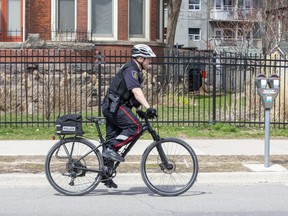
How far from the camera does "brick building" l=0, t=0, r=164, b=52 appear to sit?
67.5 feet

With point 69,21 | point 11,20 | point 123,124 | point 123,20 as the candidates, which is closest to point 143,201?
point 123,124

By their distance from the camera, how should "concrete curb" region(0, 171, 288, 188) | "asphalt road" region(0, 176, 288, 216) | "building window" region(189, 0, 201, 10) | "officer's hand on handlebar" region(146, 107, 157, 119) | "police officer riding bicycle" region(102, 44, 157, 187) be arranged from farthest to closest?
"building window" region(189, 0, 201, 10), "concrete curb" region(0, 171, 288, 188), "police officer riding bicycle" region(102, 44, 157, 187), "officer's hand on handlebar" region(146, 107, 157, 119), "asphalt road" region(0, 176, 288, 216)

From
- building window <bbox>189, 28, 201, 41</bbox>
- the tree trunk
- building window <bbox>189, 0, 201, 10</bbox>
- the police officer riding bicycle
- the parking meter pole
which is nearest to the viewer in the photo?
the police officer riding bicycle

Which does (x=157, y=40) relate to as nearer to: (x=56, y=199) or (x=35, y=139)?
(x=35, y=139)

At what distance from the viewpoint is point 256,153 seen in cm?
1148

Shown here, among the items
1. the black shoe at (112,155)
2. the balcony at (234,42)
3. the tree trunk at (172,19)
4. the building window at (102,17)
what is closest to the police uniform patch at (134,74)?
the black shoe at (112,155)

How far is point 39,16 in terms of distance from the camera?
20.8 metres

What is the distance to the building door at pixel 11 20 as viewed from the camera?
2064cm

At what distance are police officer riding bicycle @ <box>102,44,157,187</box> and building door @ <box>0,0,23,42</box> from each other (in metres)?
13.3

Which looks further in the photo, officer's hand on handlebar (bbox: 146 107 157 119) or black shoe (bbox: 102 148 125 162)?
black shoe (bbox: 102 148 125 162)

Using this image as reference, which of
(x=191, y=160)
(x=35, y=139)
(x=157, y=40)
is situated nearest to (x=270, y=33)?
(x=157, y=40)

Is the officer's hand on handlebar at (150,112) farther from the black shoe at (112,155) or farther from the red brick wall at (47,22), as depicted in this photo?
the red brick wall at (47,22)

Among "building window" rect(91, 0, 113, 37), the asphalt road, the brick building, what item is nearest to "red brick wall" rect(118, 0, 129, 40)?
the brick building

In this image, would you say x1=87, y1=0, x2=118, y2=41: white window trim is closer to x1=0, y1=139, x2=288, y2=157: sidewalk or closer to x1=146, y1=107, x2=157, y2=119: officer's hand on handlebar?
x1=0, y1=139, x2=288, y2=157: sidewalk
